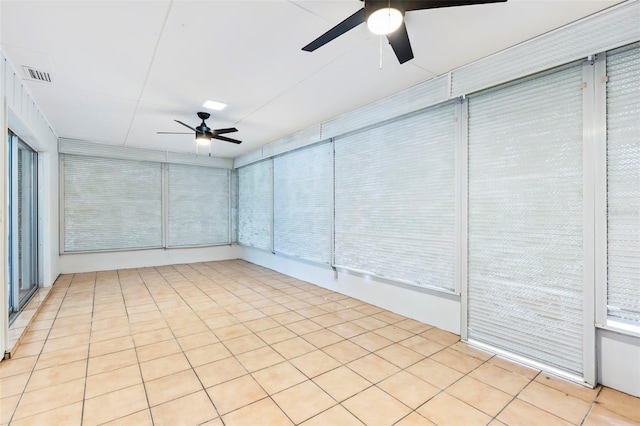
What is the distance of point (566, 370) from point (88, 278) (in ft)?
26.4

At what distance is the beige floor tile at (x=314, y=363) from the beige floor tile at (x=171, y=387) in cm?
89

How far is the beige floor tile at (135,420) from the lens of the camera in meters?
2.04

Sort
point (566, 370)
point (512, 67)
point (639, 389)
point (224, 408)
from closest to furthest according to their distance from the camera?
point (224, 408) → point (639, 389) → point (566, 370) → point (512, 67)

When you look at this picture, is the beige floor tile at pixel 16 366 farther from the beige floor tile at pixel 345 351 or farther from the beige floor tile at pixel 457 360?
the beige floor tile at pixel 457 360

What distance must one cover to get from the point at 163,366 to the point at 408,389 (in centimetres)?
223

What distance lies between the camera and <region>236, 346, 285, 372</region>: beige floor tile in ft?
9.25

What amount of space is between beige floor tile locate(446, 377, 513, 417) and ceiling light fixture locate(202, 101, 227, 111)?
4413mm

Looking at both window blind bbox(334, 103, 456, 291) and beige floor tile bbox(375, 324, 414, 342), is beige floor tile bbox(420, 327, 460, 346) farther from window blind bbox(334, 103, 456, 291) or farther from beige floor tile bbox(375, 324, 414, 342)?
window blind bbox(334, 103, 456, 291)

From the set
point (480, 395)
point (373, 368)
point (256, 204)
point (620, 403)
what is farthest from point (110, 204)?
point (620, 403)

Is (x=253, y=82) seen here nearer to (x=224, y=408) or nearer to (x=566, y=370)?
(x=224, y=408)

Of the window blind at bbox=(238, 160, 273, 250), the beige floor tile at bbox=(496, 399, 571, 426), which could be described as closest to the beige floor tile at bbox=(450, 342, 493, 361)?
the beige floor tile at bbox=(496, 399, 571, 426)

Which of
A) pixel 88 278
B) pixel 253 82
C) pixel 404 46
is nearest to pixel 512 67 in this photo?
pixel 404 46

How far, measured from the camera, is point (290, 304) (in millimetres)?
4691

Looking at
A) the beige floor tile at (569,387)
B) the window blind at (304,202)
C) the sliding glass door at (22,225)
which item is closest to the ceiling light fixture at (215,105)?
the window blind at (304,202)
